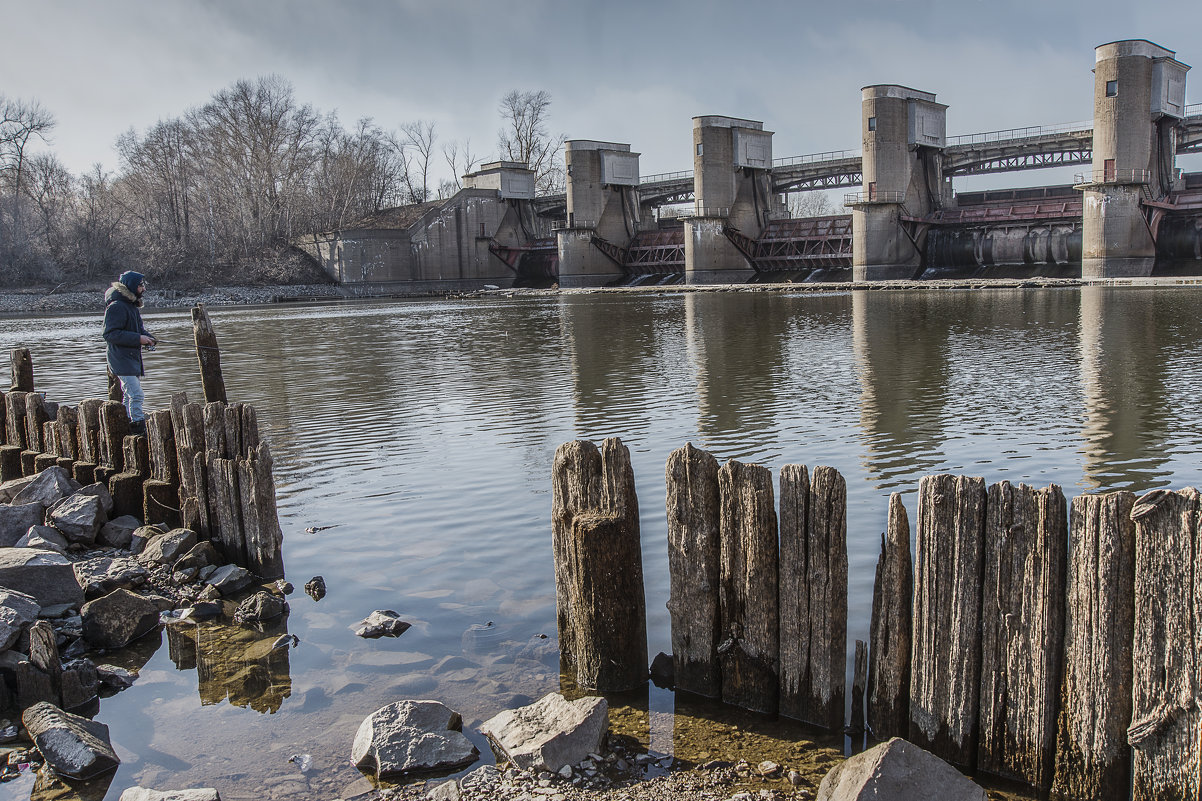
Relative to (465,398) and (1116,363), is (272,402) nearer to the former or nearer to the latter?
(465,398)

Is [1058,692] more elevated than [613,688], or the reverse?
[1058,692]

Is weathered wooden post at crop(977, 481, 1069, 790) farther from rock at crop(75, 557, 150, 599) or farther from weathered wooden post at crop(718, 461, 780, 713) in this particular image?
rock at crop(75, 557, 150, 599)

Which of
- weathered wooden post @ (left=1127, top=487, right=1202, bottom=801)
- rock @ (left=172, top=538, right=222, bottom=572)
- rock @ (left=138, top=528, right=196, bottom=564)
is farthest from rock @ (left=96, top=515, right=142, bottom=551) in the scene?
weathered wooden post @ (left=1127, top=487, right=1202, bottom=801)

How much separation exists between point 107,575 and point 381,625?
2380 mm

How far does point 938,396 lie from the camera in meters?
14.9

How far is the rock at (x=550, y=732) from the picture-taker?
458 cm

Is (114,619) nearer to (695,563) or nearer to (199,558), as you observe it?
(199,558)

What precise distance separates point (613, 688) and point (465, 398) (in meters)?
11.7

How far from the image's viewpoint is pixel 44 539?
767 cm

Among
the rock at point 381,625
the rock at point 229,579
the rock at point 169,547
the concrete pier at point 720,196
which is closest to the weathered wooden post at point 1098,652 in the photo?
the rock at point 381,625

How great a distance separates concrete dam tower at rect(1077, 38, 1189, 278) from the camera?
4356 centimetres

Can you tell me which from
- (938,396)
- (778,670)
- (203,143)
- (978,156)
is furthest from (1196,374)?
(203,143)

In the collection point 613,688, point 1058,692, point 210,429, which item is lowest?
point 613,688

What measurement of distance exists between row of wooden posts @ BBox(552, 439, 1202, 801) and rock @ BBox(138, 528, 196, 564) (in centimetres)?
397
